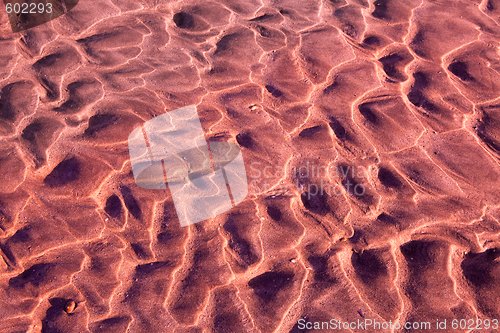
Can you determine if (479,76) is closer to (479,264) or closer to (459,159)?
(459,159)

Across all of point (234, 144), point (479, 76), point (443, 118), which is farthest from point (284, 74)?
point (479, 76)

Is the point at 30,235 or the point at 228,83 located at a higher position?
the point at 228,83

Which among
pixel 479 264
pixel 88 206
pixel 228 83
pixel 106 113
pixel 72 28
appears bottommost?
pixel 479 264

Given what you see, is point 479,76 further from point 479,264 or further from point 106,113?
point 106,113

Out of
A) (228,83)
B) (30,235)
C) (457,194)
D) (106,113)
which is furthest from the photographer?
(228,83)

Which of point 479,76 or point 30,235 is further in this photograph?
point 479,76

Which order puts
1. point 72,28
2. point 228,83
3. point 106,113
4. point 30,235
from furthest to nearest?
point 72,28, point 228,83, point 106,113, point 30,235
